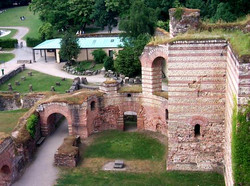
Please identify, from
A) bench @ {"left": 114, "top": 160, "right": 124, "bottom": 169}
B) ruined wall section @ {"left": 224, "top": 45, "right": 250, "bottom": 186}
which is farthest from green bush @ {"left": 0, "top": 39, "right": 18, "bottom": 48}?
ruined wall section @ {"left": 224, "top": 45, "right": 250, "bottom": 186}

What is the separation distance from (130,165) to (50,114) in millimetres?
8318

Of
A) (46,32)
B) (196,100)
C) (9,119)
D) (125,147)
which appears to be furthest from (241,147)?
(46,32)

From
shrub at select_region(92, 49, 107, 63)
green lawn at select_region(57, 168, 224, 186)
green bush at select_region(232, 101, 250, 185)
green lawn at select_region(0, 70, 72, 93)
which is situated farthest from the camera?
shrub at select_region(92, 49, 107, 63)

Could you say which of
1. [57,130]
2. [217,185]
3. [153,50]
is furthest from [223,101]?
[57,130]

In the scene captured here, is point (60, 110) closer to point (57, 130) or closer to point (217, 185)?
point (57, 130)

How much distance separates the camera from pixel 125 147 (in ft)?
97.6

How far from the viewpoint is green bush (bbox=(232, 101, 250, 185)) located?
1914 cm

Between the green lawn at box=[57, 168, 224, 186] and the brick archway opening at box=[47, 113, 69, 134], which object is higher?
the brick archway opening at box=[47, 113, 69, 134]

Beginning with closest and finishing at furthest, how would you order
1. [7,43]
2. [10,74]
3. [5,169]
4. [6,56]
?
1. [5,169]
2. [10,74]
3. [6,56]
4. [7,43]

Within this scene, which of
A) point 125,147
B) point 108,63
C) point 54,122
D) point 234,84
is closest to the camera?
point 234,84

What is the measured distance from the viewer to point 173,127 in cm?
2516

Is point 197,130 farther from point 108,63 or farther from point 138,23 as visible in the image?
point 138,23

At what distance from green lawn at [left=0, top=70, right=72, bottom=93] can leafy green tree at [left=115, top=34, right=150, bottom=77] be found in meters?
6.47

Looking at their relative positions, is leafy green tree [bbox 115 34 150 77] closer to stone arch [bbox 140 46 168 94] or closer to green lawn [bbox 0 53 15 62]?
stone arch [bbox 140 46 168 94]
